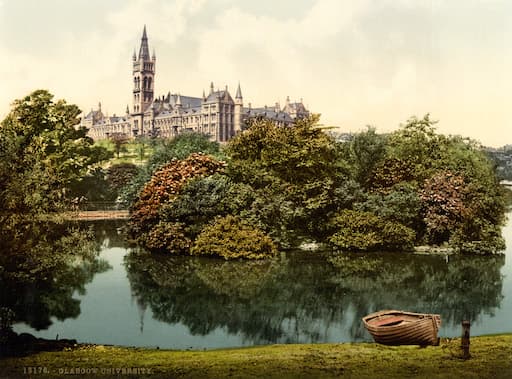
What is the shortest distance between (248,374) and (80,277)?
9.47 m

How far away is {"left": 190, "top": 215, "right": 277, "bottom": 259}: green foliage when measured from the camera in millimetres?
20609

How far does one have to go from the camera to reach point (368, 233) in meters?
23.0

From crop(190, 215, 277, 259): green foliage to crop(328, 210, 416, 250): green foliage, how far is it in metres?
3.17

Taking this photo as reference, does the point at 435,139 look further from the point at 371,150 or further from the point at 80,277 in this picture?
the point at 80,277

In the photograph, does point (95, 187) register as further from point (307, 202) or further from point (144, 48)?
point (144, 48)

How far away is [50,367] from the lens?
425 inches

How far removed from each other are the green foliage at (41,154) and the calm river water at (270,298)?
9.62 ft

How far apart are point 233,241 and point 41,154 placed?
23.5 ft

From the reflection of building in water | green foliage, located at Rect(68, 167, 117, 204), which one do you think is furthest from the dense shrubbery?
the reflection of building in water

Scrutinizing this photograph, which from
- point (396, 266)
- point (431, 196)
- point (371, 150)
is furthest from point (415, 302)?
point (371, 150)

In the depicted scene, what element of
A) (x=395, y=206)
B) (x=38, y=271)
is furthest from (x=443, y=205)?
(x=38, y=271)

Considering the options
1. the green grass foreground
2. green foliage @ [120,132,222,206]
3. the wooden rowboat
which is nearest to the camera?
the green grass foreground

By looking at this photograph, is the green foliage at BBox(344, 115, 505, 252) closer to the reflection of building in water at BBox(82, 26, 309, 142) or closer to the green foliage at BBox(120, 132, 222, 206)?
the reflection of building in water at BBox(82, 26, 309, 142)

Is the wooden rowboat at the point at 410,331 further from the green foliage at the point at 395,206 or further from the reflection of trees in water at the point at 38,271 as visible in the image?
the green foliage at the point at 395,206
